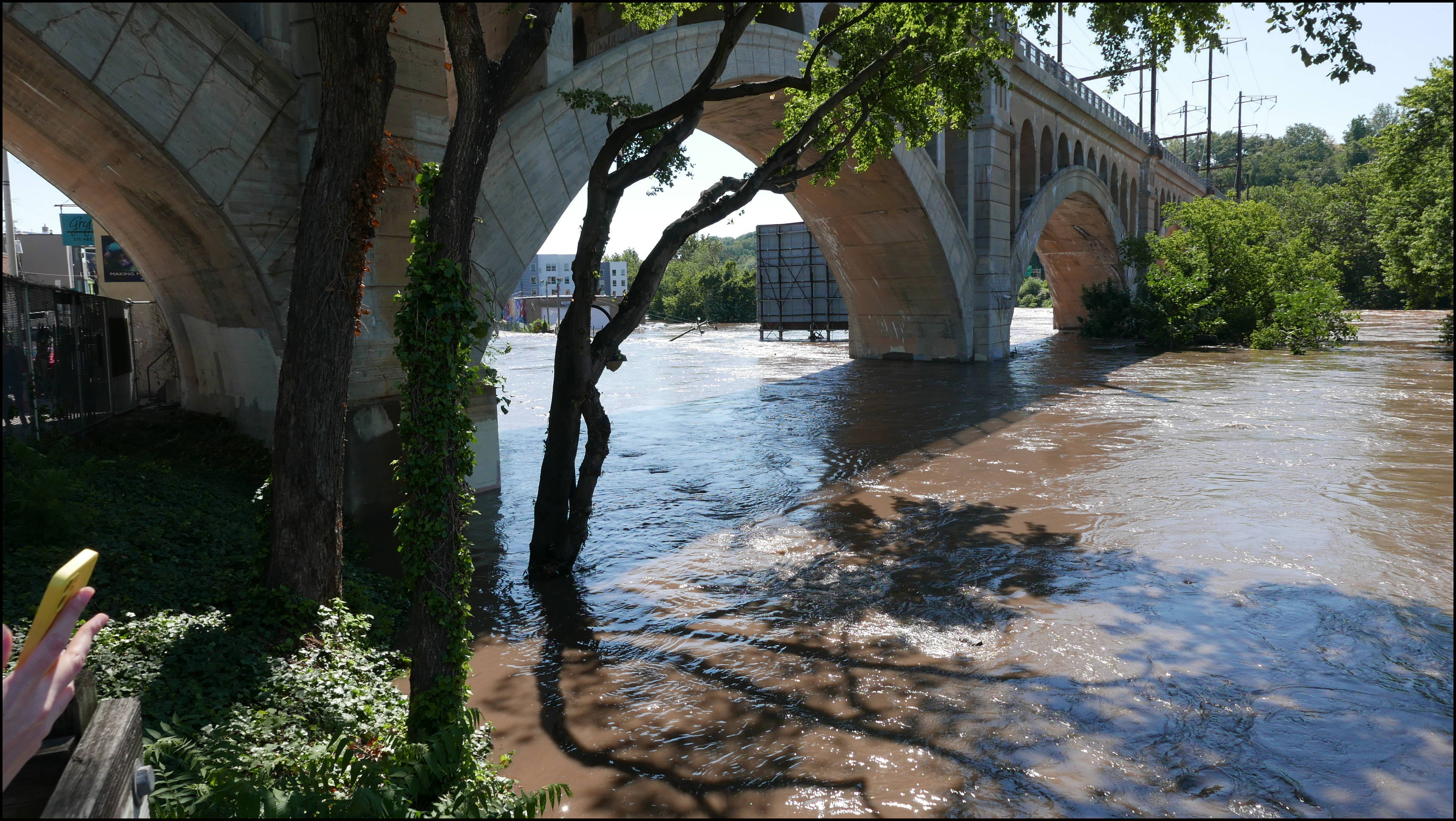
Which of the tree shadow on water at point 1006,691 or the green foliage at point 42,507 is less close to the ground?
the green foliage at point 42,507

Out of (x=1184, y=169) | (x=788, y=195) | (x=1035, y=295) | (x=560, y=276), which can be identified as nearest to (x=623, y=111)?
(x=788, y=195)

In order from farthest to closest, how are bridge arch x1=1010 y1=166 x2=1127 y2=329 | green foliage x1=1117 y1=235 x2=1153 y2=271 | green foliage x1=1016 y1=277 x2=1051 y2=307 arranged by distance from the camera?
green foliage x1=1016 y1=277 x2=1051 y2=307
green foliage x1=1117 y1=235 x2=1153 y2=271
bridge arch x1=1010 y1=166 x2=1127 y2=329

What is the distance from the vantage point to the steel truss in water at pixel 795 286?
118ft

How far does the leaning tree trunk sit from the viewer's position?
6.12m

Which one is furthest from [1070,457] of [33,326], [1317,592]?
[33,326]

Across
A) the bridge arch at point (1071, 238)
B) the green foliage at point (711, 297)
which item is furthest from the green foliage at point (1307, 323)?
the green foliage at point (711, 297)

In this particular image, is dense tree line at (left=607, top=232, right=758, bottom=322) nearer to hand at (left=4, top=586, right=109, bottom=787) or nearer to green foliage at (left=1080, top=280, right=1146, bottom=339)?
green foliage at (left=1080, top=280, right=1146, bottom=339)

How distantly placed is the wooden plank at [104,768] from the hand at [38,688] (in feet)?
0.52

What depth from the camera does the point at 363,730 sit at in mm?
5039

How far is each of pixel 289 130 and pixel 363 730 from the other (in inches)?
269

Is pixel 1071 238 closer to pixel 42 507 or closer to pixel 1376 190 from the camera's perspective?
pixel 1376 190

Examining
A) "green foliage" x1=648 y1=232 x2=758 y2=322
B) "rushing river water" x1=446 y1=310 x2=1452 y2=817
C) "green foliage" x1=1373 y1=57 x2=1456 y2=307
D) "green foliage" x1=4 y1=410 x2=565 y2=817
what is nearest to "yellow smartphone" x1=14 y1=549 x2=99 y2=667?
"green foliage" x1=4 y1=410 x2=565 y2=817

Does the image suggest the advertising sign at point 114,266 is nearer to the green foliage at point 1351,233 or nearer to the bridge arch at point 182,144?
the bridge arch at point 182,144

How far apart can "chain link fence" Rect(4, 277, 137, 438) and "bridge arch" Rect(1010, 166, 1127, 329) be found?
Result: 23338 millimetres
